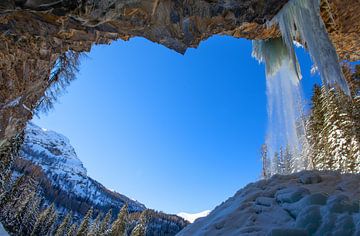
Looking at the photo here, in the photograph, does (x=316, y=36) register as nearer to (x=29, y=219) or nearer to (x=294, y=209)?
(x=294, y=209)

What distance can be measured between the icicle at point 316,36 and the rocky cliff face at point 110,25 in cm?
43

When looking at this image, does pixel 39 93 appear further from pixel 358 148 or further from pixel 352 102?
pixel 352 102

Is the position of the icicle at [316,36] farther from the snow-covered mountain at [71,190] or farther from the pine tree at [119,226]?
the snow-covered mountain at [71,190]

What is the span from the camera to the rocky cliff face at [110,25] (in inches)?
262

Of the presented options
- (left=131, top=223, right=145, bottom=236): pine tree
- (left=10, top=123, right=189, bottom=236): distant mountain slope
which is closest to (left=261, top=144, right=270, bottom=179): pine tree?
(left=131, top=223, right=145, bottom=236): pine tree

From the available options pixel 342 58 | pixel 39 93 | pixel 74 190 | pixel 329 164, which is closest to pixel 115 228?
pixel 329 164

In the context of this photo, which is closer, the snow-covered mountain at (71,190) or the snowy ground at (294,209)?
the snowy ground at (294,209)

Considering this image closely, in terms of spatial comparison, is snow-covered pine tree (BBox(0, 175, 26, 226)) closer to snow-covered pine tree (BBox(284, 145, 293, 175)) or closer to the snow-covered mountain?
snow-covered pine tree (BBox(284, 145, 293, 175))

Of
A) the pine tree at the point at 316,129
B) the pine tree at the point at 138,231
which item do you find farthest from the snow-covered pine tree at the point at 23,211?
the pine tree at the point at 316,129

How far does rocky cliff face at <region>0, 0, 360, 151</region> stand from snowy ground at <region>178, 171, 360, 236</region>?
167 inches

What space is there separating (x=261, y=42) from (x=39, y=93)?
8148 mm

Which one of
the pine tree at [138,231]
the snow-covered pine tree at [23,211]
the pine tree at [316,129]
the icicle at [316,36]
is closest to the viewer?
the icicle at [316,36]

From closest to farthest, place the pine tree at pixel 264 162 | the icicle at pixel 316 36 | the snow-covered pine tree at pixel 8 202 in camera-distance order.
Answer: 1. the icicle at pixel 316 36
2. the pine tree at pixel 264 162
3. the snow-covered pine tree at pixel 8 202

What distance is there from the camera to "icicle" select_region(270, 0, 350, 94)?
22.4ft
